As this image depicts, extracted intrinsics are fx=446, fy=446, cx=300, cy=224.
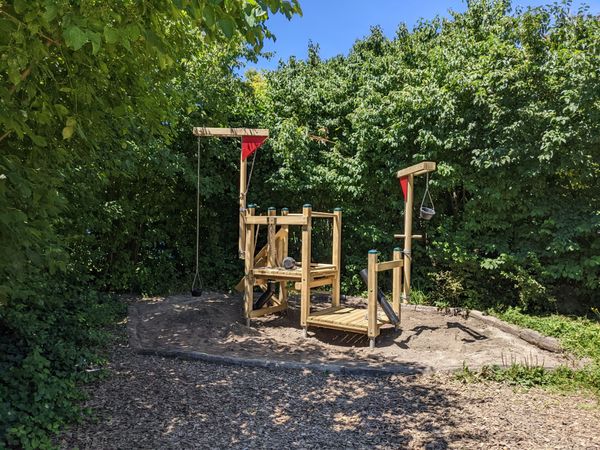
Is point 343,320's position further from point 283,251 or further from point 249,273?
point 283,251

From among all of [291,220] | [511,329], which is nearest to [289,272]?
[291,220]

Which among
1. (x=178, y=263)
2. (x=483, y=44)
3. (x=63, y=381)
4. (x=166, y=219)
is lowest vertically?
(x=63, y=381)

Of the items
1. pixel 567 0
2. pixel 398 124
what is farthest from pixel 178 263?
pixel 567 0

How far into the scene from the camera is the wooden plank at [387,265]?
199 inches

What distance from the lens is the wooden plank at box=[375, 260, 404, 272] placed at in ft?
16.5

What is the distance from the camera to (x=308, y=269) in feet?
17.9

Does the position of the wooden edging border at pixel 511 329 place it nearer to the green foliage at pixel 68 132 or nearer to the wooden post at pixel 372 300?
the wooden post at pixel 372 300

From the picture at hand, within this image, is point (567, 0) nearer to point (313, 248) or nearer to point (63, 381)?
point (313, 248)

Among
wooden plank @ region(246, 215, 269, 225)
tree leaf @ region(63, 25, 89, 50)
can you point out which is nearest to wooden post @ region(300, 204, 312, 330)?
wooden plank @ region(246, 215, 269, 225)

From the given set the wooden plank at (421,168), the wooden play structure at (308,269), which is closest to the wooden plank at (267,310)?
the wooden play structure at (308,269)

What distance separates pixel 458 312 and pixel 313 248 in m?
2.76

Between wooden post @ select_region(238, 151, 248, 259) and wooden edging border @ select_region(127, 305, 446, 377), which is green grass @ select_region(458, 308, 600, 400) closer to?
wooden edging border @ select_region(127, 305, 446, 377)

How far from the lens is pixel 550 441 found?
9.05 ft

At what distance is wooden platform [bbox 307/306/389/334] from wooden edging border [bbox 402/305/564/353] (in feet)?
4.15
